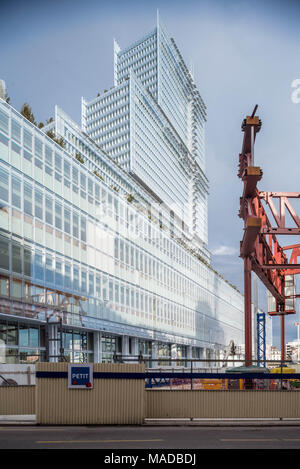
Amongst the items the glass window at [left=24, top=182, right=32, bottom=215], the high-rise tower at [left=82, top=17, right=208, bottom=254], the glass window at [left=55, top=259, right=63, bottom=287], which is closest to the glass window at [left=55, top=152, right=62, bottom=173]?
the glass window at [left=24, top=182, right=32, bottom=215]

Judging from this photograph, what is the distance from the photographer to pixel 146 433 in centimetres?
1584

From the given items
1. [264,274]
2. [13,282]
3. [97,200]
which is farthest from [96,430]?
[97,200]

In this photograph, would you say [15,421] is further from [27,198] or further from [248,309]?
[27,198]

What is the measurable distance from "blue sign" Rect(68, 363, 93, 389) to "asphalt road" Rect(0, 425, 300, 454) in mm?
1466

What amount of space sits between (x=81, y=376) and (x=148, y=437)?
4365 mm

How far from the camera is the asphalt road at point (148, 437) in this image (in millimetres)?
13211

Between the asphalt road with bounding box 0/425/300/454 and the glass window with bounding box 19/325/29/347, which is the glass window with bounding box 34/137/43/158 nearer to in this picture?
the glass window with bounding box 19/325/29/347

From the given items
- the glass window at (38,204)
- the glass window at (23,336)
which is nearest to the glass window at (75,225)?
the glass window at (38,204)

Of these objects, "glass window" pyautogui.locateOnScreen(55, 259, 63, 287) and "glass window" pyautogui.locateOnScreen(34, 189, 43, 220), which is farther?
"glass window" pyautogui.locateOnScreen(55, 259, 63, 287)

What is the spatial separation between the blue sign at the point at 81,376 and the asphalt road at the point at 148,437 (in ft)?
4.81

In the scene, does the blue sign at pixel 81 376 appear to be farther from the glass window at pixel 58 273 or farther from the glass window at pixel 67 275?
the glass window at pixel 67 275

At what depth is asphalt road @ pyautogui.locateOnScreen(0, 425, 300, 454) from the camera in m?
13.2

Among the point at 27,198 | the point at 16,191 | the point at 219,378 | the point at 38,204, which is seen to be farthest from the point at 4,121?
the point at 219,378

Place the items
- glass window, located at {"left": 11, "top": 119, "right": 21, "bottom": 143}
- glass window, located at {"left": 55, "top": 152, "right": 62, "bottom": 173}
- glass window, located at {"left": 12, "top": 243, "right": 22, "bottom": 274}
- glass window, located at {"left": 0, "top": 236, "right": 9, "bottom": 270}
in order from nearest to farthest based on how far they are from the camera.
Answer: glass window, located at {"left": 0, "top": 236, "right": 9, "bottom": 270} < glass window, located at {"left": 12, "top": 243, "right": 22, "bottom": 274} < glass window, located at {"left": 11, "top": 119, "right": 21, "bottom": 143} < glass window, located at {"left": 55, "top": 152, "right": 62, "bottom": 173}
